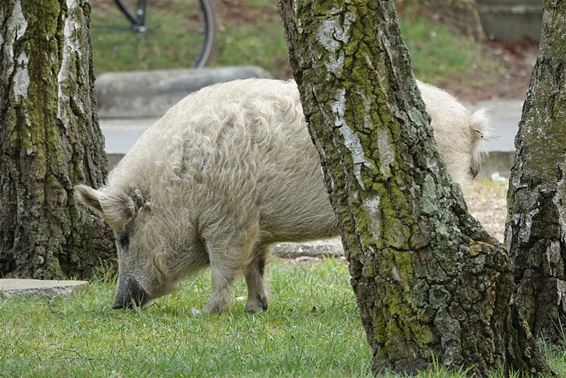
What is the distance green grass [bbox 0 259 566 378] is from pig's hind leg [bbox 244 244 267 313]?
0.30 feet

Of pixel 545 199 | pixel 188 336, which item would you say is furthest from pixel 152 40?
pixel 545 199

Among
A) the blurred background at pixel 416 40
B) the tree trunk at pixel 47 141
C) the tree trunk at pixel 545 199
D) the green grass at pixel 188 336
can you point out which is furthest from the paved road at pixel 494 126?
the tree trunk at pixel 545 199

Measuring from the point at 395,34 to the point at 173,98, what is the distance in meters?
10.3

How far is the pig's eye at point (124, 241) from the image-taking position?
7470 millimetres

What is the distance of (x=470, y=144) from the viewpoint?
23.4ft

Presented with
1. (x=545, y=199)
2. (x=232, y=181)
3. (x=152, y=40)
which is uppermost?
(x=152, y=40)

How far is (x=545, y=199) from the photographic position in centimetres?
562

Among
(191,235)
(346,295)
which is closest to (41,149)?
(191,235)

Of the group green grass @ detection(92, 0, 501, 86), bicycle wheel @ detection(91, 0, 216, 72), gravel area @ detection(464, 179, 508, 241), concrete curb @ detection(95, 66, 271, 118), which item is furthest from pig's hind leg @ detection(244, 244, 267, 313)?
bicycle wheel @ detection(91, 0, 216, 72)

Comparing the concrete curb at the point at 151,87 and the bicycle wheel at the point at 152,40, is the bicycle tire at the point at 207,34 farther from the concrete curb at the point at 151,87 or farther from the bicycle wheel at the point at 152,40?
the concrete curb at the point at 151,87

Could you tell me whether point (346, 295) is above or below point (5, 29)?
below

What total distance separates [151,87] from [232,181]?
8313mm

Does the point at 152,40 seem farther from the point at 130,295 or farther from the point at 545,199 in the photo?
the point at 545,199

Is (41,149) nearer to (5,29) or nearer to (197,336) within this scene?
(5,29)
